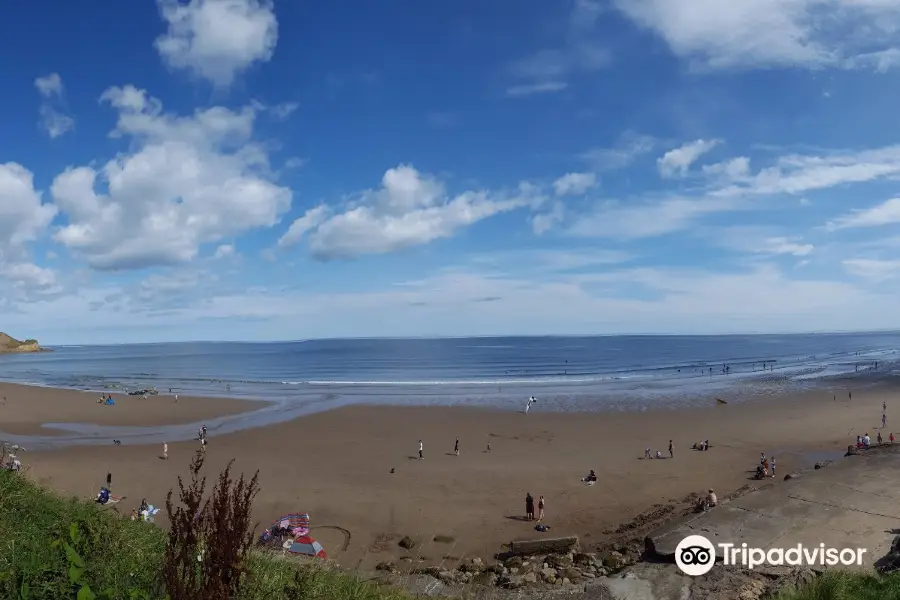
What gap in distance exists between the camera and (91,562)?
666cm

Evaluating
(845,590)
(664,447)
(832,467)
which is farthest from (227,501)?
(664,447)

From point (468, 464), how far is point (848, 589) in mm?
20313

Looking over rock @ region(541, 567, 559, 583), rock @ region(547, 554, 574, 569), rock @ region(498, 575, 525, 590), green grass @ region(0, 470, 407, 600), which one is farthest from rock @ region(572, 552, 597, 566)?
green grass @ region(0, 470, 407, 600)

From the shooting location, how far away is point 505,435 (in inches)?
1367

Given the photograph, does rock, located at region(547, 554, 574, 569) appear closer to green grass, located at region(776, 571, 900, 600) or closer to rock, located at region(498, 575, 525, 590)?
rock, located at region(498, 575, 525, 590)

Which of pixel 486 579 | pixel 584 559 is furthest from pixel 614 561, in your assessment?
pixel 486 579

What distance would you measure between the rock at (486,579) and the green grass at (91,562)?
5618 millimetres

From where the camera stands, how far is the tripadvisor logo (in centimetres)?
Answer: 1255

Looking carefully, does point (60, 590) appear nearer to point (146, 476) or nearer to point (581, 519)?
point (581, 519)

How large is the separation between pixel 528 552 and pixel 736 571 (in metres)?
5.40

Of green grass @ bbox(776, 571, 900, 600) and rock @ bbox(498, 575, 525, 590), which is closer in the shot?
green grass @ bbox(776, 571, 900, 600)

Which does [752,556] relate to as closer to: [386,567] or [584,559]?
[584,559]

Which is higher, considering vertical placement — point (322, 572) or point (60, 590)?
point (60, 590)

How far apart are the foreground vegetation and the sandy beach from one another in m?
8.62
